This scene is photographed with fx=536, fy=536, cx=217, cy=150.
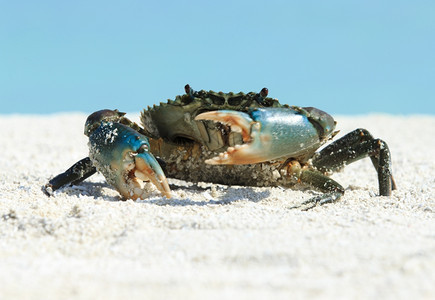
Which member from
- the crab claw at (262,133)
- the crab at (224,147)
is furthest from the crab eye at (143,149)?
the crab claw at (262,133)

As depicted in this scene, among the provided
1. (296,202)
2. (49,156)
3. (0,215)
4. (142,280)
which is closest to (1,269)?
(142,280)

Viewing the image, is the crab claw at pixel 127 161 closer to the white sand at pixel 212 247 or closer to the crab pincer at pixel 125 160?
the crab pincer at pixel 125 160

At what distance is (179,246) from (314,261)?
0.73 metres

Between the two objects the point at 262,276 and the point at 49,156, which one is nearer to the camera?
the point at 262,276

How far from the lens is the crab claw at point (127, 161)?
4137mm

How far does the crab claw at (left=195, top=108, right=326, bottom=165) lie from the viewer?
374cm

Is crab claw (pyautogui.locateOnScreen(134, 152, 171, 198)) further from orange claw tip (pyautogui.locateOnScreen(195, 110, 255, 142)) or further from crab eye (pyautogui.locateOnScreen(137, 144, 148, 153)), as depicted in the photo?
orange claw tip (pyautogui.locateOnScreen(195, 110, 255, 142))

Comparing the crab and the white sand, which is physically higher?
the crab

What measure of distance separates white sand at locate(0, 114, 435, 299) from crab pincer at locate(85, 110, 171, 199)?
0.21m

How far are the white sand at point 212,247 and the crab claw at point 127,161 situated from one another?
211 mm

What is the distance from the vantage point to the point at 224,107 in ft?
14.1

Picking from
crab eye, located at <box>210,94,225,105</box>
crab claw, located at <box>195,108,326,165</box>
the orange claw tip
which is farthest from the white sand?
crab eye, located at <box>210,94,225,105</box>

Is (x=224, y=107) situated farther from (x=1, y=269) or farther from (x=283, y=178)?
(x=1, y=269)

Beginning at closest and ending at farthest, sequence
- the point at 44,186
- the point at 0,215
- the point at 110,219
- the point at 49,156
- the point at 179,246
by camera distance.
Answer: the point at 179,246
the point at 110,219
the point at 0,215
the point at 44,186
the point at 49,156
